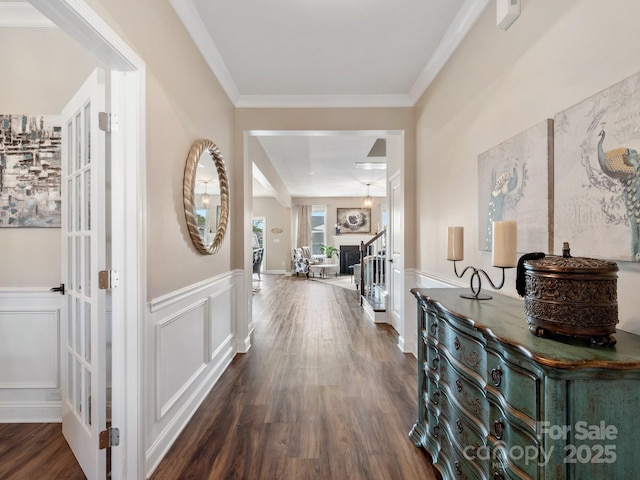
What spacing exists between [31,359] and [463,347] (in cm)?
276

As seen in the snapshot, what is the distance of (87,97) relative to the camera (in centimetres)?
162

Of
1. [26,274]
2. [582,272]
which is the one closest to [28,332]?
[26,274]

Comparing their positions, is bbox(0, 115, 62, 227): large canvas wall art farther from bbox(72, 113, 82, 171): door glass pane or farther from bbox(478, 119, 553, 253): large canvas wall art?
bbox(478, 119, 553, 253): large canvas wall art

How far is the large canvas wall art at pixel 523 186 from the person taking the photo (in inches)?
56.5

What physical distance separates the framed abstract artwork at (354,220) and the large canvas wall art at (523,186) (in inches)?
371

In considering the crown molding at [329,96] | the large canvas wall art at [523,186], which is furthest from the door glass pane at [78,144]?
the large canvas wall art at [523,186]

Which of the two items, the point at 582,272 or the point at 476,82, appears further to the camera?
the point at 476,82

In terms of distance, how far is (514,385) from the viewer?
1018mm

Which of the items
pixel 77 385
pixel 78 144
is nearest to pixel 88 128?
pixel 78 144

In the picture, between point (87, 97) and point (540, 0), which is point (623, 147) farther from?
point (87, 97)

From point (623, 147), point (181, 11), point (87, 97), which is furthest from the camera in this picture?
point (181, 11)

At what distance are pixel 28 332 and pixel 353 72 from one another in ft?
10.8

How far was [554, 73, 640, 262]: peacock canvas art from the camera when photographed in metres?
1.04

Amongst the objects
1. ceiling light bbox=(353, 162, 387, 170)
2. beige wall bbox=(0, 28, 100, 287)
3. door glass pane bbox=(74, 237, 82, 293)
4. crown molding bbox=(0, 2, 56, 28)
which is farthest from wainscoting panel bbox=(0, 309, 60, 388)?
ceiling light bbox=(353, 162, 387, 170)
